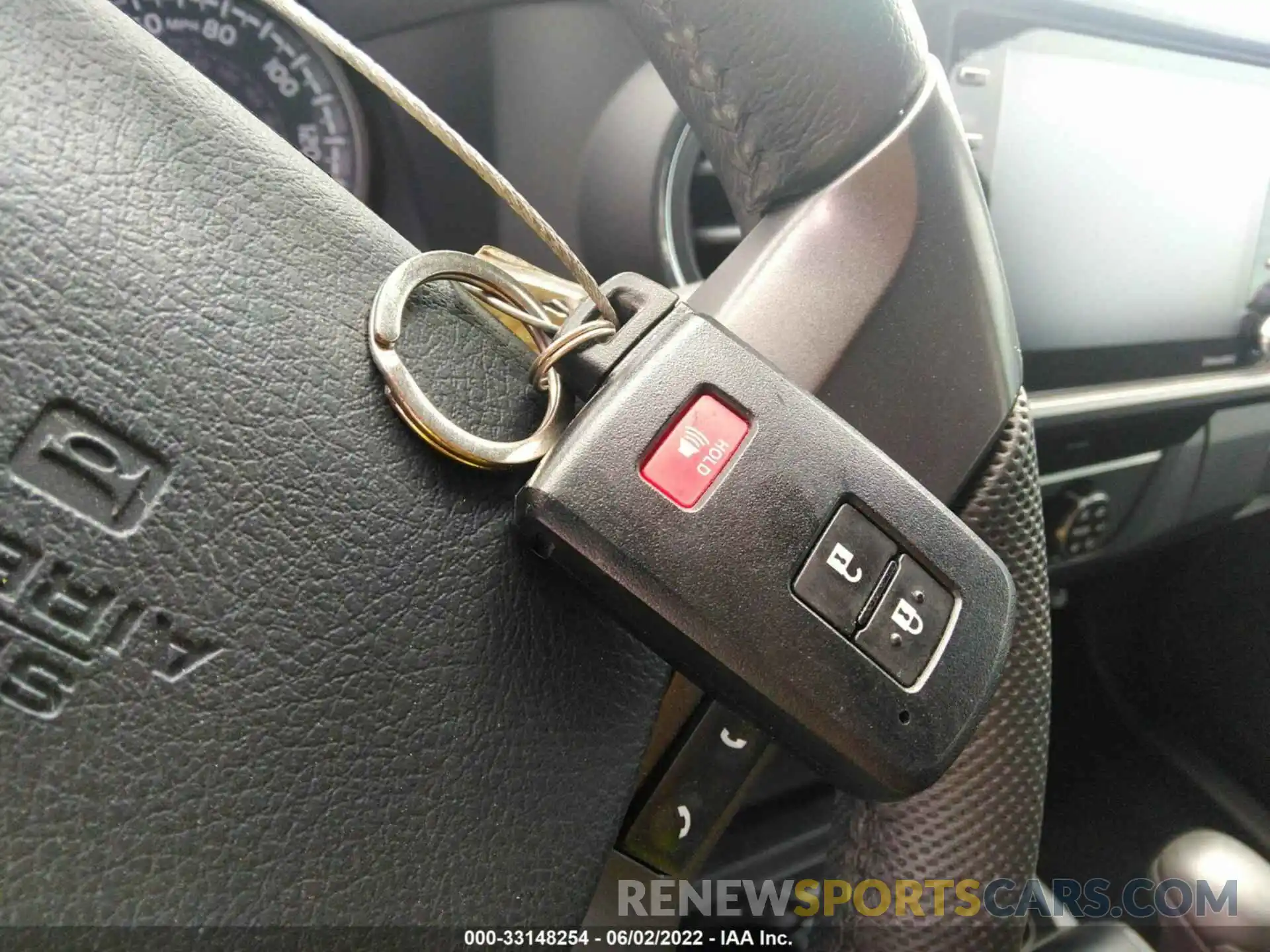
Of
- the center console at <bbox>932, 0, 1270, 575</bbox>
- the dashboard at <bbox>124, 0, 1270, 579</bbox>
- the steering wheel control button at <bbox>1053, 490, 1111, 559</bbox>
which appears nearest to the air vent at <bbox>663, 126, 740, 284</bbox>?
the dashboard at <bbox>124, 0, 1270, 579</bbox>

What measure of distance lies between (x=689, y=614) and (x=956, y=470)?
6.6 inches

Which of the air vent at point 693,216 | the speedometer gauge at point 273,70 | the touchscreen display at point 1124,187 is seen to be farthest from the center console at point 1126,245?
the speedometer gauge at point 273,70

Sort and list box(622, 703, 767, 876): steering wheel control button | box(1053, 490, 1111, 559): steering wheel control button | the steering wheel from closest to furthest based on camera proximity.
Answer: the steering wheel
box(622, 703, 767, 876): steering wheel control button
box(1053, 490, 1111, 559): steering wheel control button

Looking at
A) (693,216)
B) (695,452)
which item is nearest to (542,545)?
(695,452)

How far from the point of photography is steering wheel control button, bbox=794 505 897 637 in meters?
0.32

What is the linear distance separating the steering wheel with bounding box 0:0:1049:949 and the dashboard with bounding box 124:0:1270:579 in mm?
480

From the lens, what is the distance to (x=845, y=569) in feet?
1.07

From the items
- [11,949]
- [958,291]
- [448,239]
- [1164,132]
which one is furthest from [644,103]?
[11,949]

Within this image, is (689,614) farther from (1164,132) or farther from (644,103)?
(1164,132)

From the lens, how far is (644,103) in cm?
80

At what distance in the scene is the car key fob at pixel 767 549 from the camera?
305mm

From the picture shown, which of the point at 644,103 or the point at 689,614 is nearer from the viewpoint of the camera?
the point at 689,614

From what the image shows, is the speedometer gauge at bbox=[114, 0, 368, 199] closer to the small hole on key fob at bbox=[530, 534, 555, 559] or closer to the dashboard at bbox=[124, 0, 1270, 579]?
the dashboard at bbox=[124, 0, 1270, 579]

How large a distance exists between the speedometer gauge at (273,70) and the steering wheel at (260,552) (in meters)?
0.44
